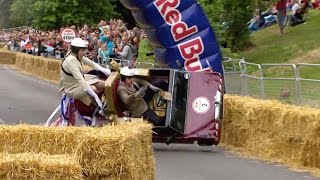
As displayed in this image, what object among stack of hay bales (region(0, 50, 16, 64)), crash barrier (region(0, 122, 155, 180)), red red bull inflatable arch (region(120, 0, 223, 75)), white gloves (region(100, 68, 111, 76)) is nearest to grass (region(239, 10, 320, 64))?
red red bull inflatable arch (region(120, 0, 223, 75))

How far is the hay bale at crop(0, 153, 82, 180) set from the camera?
7555mm

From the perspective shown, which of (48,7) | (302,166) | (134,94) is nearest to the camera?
(302,166)

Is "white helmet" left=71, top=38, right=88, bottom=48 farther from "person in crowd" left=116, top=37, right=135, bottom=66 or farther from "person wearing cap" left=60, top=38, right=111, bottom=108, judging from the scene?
"person in crowd" left=116, top=37, right=135, bottom=66

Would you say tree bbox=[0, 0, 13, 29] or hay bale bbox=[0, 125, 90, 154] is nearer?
hay bale bbox=[0, 125, 90, 154]

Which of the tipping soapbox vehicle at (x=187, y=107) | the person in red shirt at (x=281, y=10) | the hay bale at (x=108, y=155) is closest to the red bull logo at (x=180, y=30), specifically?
the tipping soapbox vehicle at (x=187, y=107)

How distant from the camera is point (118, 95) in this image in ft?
46.7

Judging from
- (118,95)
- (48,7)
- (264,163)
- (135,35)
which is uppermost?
(48,7)

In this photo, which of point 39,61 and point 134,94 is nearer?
point 134,94

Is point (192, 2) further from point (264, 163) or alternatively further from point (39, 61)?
point (39, 61)

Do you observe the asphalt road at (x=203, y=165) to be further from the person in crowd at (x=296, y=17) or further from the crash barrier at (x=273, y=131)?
the person in crowd at (x=296, y=17)

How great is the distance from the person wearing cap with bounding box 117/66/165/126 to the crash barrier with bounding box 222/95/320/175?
1.56 meters

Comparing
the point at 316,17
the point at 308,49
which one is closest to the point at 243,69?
the point at 308,49

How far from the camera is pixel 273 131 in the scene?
46.9ft

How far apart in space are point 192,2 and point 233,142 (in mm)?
6519
